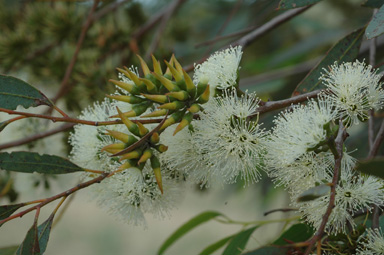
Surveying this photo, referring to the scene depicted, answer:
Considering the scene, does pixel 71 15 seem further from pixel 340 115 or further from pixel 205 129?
pixel 340 115

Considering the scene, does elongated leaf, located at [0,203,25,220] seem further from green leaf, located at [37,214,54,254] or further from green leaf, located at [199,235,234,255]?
green leaf, located at [199,235,234,255]

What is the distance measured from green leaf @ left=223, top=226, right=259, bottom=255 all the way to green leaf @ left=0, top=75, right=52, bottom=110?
17.6 inches

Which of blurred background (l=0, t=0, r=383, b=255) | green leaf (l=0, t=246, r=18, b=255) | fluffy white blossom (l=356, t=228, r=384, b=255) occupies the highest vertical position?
blurred background (l=0, t=0, r=383, b=255)

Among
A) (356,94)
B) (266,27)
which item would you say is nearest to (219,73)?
(356,94)

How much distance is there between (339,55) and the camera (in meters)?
0.94

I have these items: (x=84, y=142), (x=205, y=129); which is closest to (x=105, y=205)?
(x=84, y=142)

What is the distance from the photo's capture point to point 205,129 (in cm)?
75

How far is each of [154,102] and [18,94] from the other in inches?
9.6

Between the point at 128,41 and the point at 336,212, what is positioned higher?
the point at 128,41

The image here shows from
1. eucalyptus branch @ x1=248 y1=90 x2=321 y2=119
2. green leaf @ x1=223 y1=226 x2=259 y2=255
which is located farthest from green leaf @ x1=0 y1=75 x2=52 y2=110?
green leaf @ x1=223 y1=226 x2=259 y2=255

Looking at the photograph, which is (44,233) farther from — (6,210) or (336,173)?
(336,173)

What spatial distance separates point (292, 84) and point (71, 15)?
0.76m

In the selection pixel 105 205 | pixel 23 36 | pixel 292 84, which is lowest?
pixel 105 205

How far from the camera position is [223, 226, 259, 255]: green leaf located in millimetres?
955
